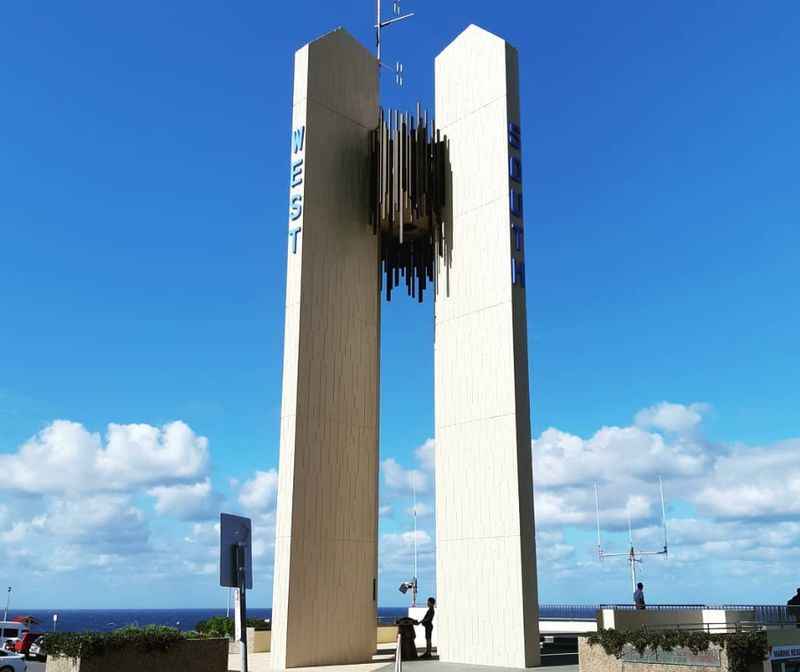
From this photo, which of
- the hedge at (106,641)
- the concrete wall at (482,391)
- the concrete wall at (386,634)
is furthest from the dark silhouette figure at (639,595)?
the hedge at (106,641)

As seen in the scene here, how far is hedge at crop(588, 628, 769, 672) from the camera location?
48.6ft

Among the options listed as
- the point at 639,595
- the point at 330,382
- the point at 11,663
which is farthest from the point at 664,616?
the point at 11,663

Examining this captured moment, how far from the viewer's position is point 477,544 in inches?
806

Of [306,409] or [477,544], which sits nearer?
[477,544]

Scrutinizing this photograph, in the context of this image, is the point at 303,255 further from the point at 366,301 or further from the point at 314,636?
the point at 314,636

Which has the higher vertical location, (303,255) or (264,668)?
(303,255)

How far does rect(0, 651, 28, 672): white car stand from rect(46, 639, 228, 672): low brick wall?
537 cm

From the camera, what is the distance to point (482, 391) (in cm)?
2123

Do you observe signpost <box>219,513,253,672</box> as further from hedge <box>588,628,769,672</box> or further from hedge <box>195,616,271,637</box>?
hedge <box>195,616,271,637</box>

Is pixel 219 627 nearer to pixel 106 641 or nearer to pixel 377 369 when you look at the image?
pixel 377 369

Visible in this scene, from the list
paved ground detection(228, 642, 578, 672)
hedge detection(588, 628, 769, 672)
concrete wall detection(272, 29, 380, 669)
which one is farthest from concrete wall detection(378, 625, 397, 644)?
hedge detection(588, 628, 769, 672)

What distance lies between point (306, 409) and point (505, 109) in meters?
9.18

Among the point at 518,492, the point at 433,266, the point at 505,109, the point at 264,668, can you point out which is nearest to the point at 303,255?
the point at 433,266

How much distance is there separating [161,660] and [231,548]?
805 centimetres
